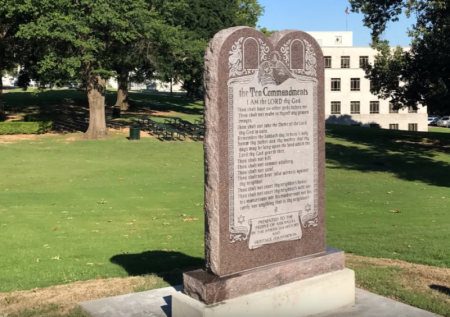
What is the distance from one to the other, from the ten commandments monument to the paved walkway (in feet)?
0.72

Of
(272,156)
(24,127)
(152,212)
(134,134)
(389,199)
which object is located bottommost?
(389,199)

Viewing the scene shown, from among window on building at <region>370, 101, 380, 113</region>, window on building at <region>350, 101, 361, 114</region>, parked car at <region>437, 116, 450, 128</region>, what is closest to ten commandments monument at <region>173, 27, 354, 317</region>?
window on building at <region>350, 101, 361, 114</region>

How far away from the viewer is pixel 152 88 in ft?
427

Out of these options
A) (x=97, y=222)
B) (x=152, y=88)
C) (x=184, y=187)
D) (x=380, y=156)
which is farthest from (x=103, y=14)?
(x=152, y=88)

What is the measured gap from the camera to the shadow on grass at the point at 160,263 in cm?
891

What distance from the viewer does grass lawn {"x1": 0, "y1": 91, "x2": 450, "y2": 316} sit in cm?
938

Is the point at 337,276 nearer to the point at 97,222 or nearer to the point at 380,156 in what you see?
the point at 97,222

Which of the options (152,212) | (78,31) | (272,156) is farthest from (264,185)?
(78,31)

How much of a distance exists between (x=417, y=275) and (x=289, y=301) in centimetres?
267

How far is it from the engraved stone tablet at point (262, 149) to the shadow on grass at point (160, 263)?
2.22 metres

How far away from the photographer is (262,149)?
253 inches

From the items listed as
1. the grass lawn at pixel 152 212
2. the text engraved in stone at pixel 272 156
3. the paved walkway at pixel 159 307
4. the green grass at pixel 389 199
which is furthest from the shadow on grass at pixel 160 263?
the green grass at pixel 389 199

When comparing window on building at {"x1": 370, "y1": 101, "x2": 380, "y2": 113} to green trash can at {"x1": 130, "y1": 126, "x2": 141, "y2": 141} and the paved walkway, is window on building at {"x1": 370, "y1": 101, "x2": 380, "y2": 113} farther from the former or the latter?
the paved walkway

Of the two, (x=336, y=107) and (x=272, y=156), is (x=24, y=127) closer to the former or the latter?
(x=272, y=156)
